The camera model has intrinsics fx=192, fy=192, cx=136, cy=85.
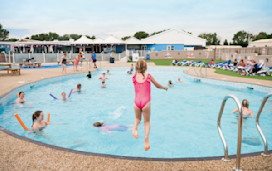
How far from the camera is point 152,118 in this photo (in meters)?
8.89

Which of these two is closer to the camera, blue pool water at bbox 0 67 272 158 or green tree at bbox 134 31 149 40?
blue pool water at bbox 0 67 272 158

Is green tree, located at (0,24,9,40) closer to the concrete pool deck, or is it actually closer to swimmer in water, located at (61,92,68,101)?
swimmer in water, located at (61,92,68,101)

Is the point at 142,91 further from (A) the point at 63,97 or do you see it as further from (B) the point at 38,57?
(B) the point at 38,57

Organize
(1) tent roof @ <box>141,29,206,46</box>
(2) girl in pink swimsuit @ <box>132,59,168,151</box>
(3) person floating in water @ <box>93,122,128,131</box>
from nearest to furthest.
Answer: (2) girl in pink swimsuit @ <box>132,59,168,151</box> < (3) person floating in water @ <box>93,122,128,131</box> < (1) tent roof @ <box>141,29,206,46</box>

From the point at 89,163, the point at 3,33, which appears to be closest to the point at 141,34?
the point at 3,33

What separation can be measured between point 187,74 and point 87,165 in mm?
14229

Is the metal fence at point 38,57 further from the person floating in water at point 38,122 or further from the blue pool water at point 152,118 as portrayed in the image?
the person floating in water at point 38,122

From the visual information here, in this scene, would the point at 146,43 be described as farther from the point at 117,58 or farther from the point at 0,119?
the point at 0,119

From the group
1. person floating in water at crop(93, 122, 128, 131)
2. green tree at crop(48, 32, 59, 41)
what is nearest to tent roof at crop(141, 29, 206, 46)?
person floating in water at crop(93, 122, 128, 131)

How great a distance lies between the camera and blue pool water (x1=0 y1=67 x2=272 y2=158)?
6088mm

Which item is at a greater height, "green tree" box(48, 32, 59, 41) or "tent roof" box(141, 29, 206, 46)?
"green tree" box(48, 32, 59, 41)

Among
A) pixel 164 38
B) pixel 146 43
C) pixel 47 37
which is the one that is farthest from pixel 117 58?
pixel 47 37

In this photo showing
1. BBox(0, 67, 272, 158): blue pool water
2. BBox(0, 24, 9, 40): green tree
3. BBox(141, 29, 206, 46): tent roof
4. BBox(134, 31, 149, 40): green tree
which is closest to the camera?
BBox(0, 67, 272, 158): blue pool water

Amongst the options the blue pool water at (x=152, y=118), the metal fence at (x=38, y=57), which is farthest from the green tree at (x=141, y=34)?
the blue pool water at (x=152, y=118)
